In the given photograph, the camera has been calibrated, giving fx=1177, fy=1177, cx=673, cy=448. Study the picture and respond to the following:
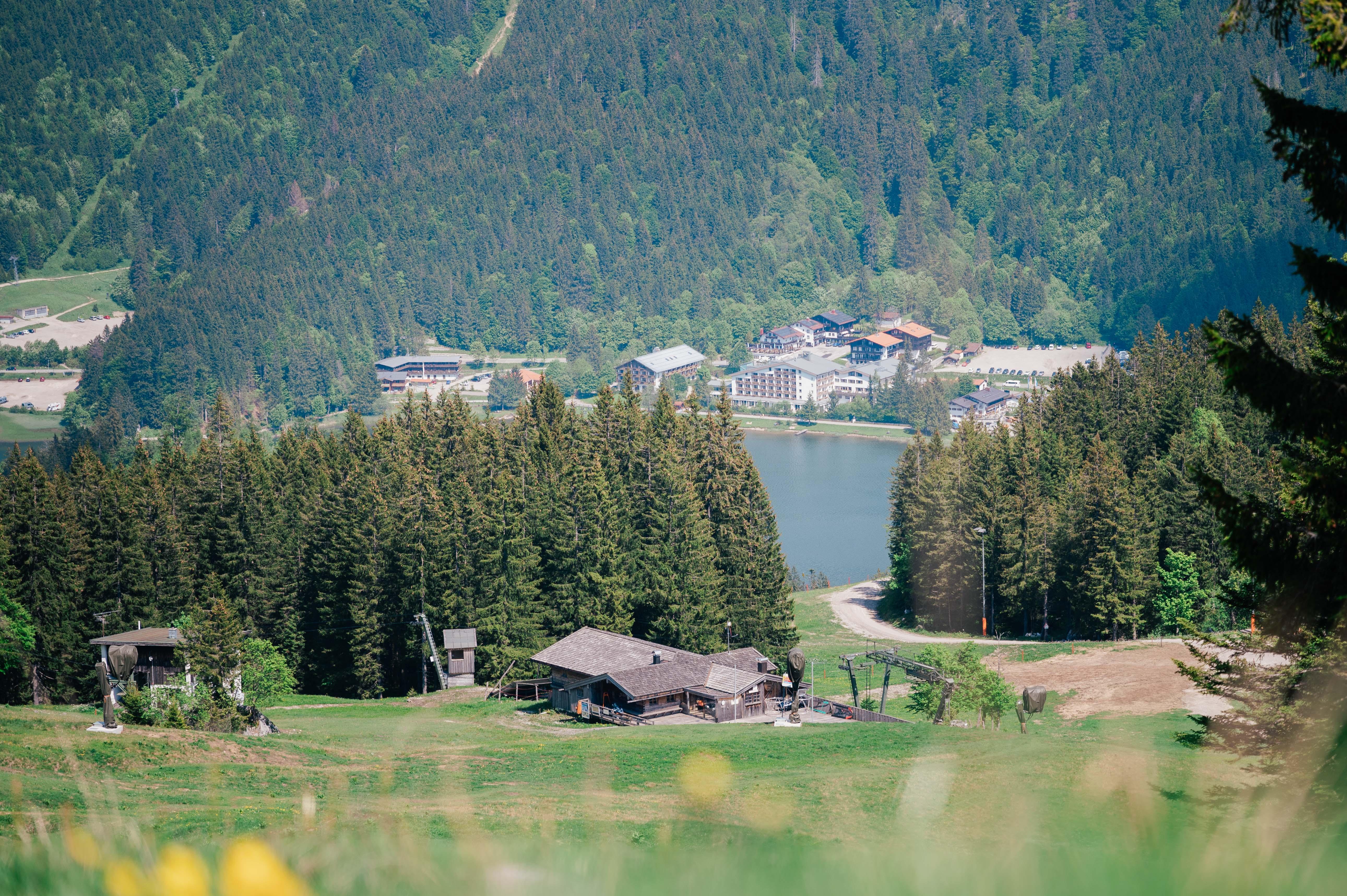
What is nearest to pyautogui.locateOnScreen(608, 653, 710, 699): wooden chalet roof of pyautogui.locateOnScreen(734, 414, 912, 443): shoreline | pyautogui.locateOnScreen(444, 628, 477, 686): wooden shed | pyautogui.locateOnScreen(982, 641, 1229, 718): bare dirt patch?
pyautogui.locateOnScreen(444, 628, 477, 686): wooden shed

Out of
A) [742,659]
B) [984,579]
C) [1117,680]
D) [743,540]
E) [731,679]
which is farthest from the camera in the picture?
[984,579]

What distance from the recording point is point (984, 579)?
2653 inches

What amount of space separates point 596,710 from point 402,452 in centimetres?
2925

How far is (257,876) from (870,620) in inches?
2845

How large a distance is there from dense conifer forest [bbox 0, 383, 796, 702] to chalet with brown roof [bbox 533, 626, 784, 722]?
→ 6.30 m

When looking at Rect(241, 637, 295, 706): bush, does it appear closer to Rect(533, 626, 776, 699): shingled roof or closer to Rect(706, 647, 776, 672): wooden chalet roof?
Rect(533, 626, 776, 699): shingled roof

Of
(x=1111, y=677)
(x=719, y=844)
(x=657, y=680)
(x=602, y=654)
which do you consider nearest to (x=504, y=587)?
(x=602, y=654)

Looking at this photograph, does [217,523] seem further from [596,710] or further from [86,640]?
[596,710]

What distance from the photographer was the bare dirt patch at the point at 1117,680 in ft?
134

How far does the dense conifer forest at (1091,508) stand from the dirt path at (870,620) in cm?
187

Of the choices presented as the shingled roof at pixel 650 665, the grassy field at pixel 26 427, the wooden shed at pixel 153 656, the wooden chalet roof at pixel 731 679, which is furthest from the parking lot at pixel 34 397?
the wooden chalet roof at pixel 731 679

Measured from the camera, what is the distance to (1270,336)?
217 ft

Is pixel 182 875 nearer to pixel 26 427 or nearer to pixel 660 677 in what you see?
pixel 660 677

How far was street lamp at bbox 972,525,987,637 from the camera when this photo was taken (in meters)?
66.5
